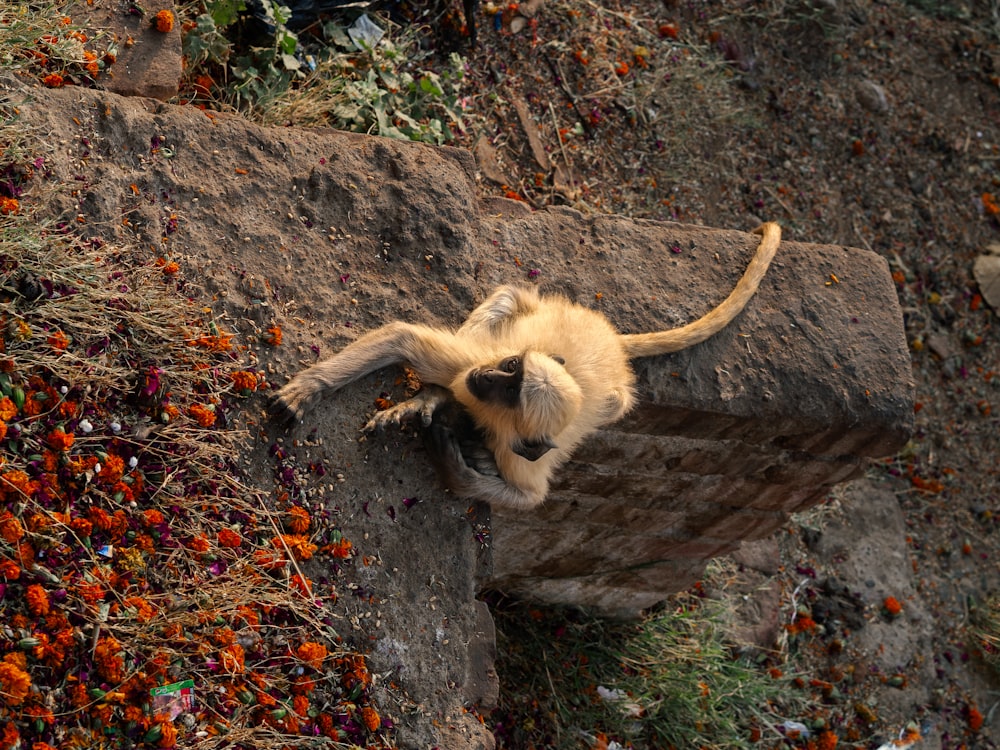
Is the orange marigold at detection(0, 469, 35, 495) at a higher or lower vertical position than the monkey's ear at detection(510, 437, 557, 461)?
higher

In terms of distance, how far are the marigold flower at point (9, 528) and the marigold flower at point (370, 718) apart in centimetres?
153

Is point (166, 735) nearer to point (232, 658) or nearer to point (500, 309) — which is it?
point (232, 658)

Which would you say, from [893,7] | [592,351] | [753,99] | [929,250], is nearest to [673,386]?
[592,351]

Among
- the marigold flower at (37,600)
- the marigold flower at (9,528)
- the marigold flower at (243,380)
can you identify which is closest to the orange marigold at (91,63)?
the marigold flower at (243,380)

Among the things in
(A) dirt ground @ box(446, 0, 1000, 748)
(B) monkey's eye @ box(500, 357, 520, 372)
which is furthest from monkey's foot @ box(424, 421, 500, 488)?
(A) dirt ground @ box(446, 0, 1000, 748)

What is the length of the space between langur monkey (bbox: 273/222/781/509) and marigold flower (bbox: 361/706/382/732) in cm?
110

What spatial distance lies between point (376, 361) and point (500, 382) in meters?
0.59

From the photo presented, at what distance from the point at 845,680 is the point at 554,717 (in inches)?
118

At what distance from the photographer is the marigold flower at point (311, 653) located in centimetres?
368

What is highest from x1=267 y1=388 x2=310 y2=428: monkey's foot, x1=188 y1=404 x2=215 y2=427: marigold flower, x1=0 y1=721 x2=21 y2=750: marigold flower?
x1=188 y1=404 x2=215 y2=427: marigold flower

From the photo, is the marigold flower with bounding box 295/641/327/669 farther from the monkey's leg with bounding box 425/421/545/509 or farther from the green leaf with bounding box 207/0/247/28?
the green leaf with bounding box 207/0/247/28

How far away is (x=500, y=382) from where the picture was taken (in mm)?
4195

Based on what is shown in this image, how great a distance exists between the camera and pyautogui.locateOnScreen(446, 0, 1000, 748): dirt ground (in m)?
7.80

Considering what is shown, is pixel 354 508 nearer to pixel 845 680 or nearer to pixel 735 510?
pixel 735 510
